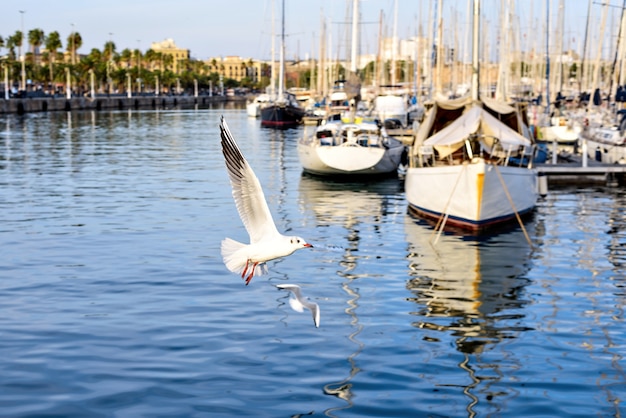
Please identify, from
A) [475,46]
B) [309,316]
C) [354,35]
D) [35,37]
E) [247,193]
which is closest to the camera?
[247,193]

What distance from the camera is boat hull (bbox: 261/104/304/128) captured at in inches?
3499

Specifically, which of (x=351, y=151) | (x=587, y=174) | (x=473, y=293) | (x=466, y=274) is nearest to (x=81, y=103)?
(x=351, y=151)

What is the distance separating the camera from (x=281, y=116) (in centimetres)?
8881

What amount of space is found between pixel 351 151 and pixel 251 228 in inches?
1033

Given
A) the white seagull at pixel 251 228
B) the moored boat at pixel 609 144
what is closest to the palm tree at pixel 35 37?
the moored boat at pixel 609 144

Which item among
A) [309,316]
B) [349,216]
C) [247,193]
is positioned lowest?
[309,316]

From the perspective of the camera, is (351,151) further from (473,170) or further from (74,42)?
(74,42)

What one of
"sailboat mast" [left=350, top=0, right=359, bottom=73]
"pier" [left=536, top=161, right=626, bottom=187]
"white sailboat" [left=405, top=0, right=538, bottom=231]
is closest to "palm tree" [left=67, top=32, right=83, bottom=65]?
"sailboat mast" [left=350, top=0, right=359, bottom=73]

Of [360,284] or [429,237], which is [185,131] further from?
[360,284]

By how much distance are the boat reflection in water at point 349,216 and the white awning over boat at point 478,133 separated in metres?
3.10

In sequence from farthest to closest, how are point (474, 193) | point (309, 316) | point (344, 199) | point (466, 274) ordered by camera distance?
1. point (344, 199)
2. point (474, 193)
3. point (466, 274)
4. point (309, 316)

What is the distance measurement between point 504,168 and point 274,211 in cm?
815

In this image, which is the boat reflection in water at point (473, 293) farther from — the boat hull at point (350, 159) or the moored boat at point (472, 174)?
the boat hull at point (350, 159)

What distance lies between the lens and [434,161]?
1167 inches
